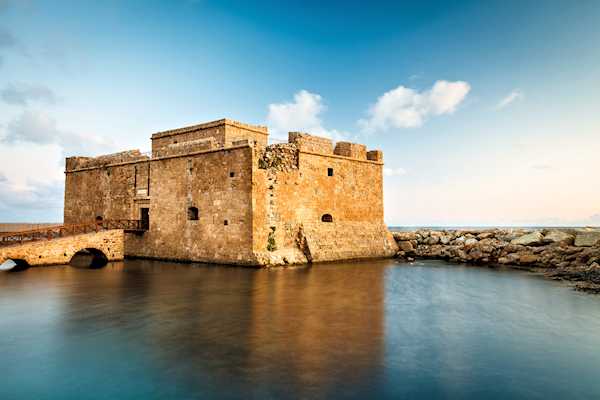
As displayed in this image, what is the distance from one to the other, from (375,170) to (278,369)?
16575 millimetres

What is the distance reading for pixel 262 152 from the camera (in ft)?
52.8

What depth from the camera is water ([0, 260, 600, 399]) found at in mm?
4484

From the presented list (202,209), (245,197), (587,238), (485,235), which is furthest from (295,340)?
(485,235)

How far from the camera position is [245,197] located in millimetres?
15406

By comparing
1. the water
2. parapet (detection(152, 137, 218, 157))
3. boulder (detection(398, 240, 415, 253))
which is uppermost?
parapet (detection(152, 137, 218, 157))

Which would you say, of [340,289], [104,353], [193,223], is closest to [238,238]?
[193,223]

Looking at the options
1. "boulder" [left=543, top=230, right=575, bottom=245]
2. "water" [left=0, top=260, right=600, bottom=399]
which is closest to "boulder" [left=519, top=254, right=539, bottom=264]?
"boulder" [left=543, top=230, right=575, bottom=245]

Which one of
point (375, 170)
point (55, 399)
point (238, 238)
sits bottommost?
point (55, 399)

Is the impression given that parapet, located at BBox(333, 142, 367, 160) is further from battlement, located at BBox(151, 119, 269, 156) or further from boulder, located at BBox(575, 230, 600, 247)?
boulder, located at BBox(575, 230, 600, 247)

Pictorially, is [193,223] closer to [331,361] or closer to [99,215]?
[99,215]

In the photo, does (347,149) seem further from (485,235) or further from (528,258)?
(528,258)

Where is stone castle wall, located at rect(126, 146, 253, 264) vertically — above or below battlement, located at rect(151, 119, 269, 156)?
below

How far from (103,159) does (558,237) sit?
23684mm

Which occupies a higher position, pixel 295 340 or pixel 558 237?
pixel 558 237
